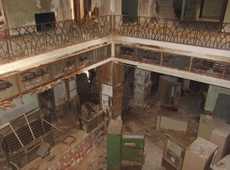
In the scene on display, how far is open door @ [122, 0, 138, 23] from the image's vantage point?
685cm

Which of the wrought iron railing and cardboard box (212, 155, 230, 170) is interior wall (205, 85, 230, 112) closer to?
the wrought iron railing

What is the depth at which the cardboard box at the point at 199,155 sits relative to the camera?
13.9 ft

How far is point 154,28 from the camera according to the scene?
5.79 metres

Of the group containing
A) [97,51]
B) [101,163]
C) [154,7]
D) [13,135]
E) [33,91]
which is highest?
[154,7]

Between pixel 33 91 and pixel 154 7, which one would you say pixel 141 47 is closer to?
pixel 154 7

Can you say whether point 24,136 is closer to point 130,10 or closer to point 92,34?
point 92,34

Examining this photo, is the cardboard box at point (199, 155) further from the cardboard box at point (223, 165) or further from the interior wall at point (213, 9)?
the interior wall at point (213, 9)

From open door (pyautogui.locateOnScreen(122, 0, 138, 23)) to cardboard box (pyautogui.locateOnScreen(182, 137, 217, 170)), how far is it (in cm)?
412

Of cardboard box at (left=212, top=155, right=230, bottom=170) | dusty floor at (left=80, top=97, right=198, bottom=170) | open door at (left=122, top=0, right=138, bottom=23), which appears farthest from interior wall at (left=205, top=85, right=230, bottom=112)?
open door at (left=122, top=0, right=138, bottom=23)

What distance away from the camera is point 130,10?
22.8ft

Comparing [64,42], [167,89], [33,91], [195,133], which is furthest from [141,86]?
[33,91]

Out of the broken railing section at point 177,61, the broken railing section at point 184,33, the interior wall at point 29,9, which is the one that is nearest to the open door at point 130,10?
the broken railing section at point 184,33

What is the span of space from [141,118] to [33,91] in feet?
13.8

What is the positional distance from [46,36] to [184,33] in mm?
3186
